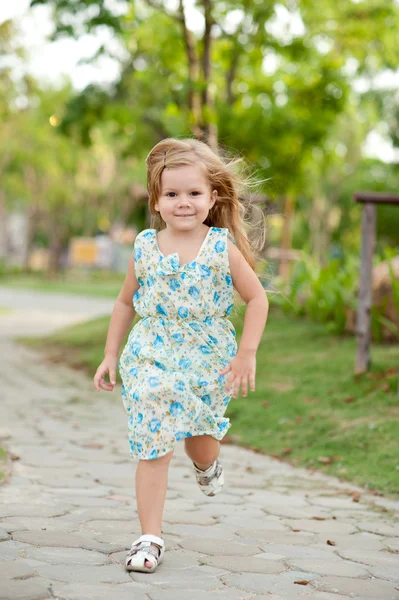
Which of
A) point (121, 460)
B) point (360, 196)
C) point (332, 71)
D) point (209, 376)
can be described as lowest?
point (121, 460)

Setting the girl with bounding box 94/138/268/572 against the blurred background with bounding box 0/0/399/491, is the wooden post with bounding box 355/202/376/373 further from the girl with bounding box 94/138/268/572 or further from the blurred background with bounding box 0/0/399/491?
the girl with bounding box 94/138/268/572

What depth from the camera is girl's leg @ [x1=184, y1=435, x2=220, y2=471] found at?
344cm

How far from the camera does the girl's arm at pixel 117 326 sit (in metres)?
3.41

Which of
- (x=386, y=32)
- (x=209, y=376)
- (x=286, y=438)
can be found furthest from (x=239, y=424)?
(x=386, y=32)

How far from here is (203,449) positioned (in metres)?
3.47

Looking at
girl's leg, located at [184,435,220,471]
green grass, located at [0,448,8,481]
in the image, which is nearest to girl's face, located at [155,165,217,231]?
girl's leg, located at [184,435,220,471]

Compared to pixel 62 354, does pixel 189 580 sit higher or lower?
higher

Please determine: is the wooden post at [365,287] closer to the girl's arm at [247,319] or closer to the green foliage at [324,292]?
the green foliage at [324,292]

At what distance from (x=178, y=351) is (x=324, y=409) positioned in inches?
144

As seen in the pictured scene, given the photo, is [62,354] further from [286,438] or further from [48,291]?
[48,291]

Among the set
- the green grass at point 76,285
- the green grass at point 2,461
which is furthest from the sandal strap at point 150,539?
the green grass at point 76,285

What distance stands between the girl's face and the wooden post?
3.97 metres

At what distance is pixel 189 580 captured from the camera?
3053mm

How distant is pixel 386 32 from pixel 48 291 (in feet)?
65.6
